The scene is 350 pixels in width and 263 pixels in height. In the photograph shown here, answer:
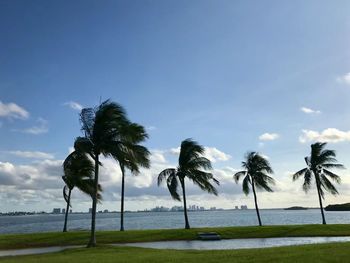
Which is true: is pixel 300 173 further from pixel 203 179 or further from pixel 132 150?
pixel 132 150

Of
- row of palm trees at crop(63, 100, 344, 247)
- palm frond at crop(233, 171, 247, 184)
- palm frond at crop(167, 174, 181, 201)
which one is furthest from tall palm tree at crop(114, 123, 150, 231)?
palm frond at crop(233, 171, 247, 184)

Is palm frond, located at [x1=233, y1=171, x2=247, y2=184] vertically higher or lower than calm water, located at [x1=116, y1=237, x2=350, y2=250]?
higher

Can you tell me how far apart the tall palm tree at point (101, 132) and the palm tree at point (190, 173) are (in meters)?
17.1

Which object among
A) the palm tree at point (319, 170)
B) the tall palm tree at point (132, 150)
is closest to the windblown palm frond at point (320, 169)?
the palm tree at point (319, 170)

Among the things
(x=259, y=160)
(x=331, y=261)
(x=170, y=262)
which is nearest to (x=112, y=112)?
(x=170, y=262)

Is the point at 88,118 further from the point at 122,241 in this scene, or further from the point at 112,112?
the point at 122,241

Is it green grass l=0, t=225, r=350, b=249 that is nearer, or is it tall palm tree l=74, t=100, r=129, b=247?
tall palm tree l=74, t=100, r=129, b=247

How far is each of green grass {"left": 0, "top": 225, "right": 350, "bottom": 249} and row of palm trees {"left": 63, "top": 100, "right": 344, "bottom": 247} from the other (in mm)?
4641

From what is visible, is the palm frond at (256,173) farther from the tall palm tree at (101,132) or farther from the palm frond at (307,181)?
the tall palm tree at (101,132)

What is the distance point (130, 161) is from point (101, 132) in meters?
2.96

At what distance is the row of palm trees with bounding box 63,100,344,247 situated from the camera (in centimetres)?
2811

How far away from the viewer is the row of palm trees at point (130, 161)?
28.1 m

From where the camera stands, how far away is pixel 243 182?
51.4 meters

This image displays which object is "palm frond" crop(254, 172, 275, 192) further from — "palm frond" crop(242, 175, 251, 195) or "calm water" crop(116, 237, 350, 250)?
"calm water" crop(116, 237, 350, 250)
